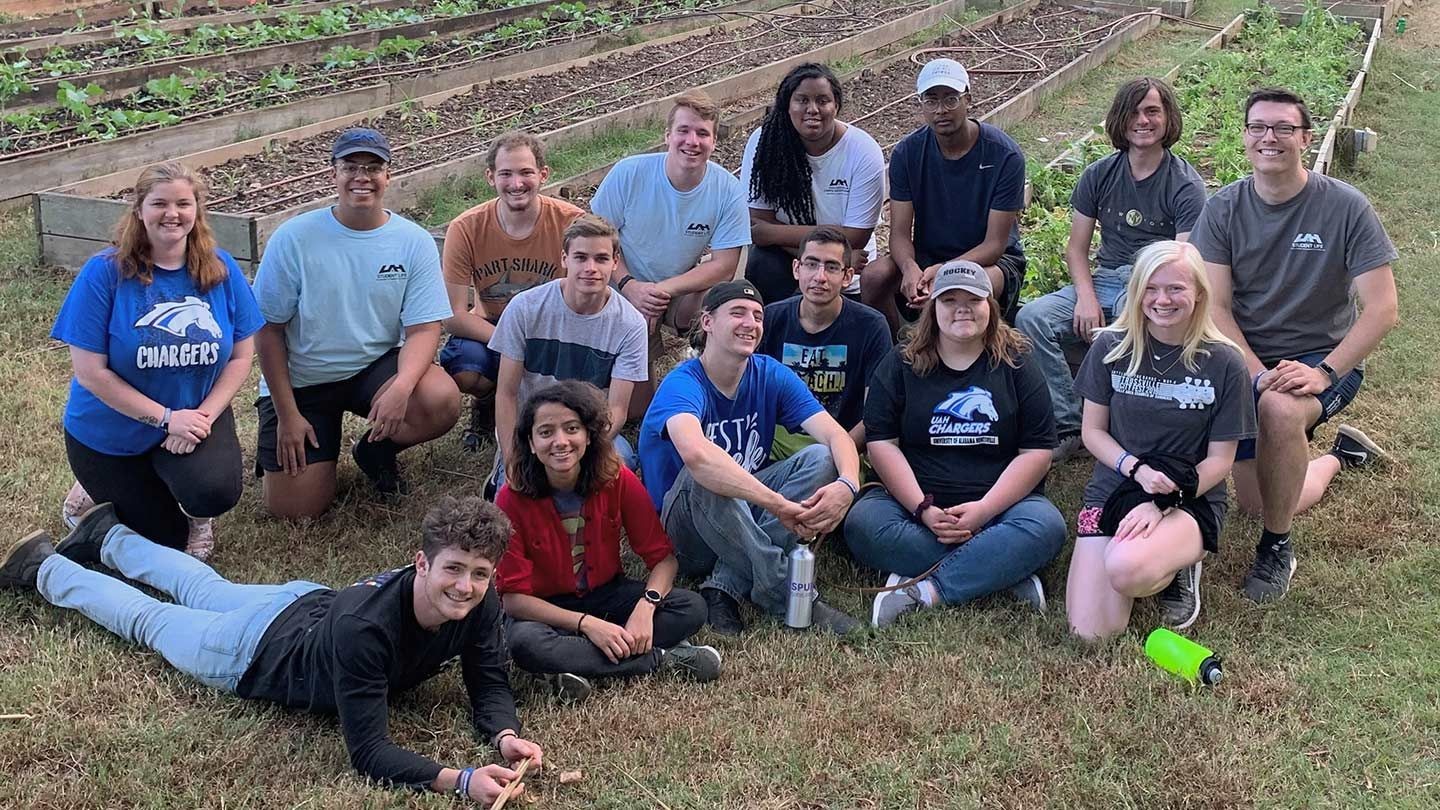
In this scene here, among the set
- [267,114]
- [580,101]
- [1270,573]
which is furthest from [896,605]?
[580,101]

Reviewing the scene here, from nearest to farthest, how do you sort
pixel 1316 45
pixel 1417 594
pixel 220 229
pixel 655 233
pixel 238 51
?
1. pixel 1417 594
2. pixel 655 233
3. pixel 220 229
4. pixel 238 51
5. pixel 1316 45

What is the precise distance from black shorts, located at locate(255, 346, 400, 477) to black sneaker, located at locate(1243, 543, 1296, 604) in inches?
130

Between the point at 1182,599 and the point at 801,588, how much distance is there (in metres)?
1.29

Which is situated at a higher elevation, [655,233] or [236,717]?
[655,233]

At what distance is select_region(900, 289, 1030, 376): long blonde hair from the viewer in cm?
469

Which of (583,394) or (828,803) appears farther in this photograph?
(583,394)

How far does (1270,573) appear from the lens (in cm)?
457

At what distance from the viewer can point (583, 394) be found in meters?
4.01

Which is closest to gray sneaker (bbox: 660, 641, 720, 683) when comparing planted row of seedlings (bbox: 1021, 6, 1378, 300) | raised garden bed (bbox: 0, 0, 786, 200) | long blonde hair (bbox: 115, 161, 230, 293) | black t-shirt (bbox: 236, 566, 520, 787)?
black t-shirt (bbox: 236, 566, 520, 787)

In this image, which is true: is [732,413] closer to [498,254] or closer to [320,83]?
[498,254]

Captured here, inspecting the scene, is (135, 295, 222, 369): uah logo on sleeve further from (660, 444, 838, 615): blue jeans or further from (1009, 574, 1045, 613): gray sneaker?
(1009, 574, 1045, 613): gray sneaker

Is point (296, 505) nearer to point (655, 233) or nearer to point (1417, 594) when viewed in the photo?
point (655, 233)

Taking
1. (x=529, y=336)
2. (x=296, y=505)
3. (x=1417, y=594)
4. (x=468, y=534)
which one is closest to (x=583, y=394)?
(x=468, y=534)

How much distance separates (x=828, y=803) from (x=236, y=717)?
1718 millimetres
